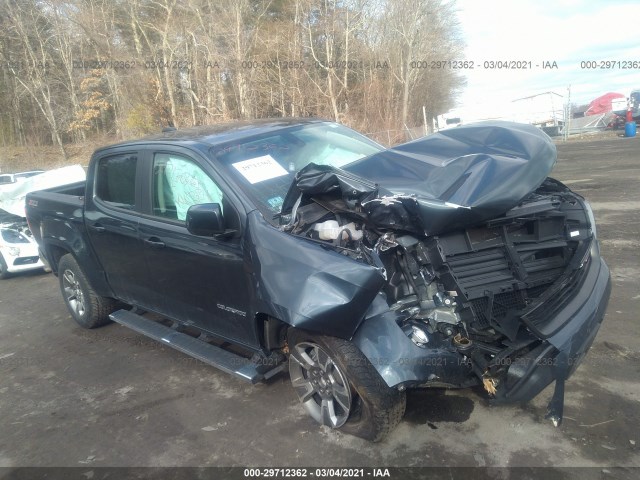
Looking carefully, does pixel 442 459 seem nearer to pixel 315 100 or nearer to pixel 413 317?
pixel 413 317

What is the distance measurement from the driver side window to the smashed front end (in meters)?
0.78

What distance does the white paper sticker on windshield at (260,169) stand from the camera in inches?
143

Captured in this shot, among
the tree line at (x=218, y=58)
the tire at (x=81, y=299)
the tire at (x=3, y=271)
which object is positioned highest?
the tree line at (x=218, y=58)

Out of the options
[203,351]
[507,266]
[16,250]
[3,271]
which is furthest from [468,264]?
[3,271]

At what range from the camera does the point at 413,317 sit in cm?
290

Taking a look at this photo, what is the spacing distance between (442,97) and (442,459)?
Result: 45.1m

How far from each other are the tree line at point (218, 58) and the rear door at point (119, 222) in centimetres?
1648

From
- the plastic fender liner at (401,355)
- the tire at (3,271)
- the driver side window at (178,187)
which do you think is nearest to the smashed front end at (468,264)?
the plastic fender liner at (401,355)

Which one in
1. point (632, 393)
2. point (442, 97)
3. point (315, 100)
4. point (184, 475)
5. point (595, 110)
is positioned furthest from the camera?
point (442, 97)

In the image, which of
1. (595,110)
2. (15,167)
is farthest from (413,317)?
(595,110)

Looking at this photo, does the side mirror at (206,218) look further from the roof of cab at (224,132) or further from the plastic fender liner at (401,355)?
the plastic fender liner at (401,355)

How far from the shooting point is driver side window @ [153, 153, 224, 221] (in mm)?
3701

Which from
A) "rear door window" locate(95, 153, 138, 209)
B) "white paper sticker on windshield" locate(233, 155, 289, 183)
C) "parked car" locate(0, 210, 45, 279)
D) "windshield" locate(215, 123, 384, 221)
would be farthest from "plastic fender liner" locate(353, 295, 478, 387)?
"parked car" locate(0, 210, 45, 279)

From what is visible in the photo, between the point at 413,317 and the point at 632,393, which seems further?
the point at 632,393
